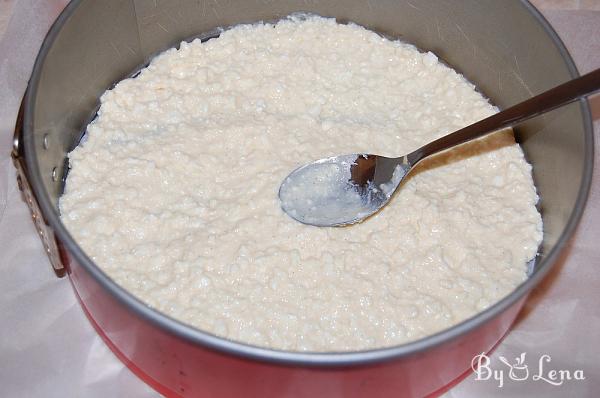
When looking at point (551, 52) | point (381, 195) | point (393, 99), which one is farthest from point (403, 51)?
point (381, 195)

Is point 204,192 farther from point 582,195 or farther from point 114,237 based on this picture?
point 582,195

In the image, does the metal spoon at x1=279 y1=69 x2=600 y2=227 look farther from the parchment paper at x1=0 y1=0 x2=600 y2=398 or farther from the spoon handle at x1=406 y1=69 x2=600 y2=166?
the parchment paper at x1=0 y1=0 x2=600 y2=398

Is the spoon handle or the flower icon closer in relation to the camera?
Result: the spoon handle

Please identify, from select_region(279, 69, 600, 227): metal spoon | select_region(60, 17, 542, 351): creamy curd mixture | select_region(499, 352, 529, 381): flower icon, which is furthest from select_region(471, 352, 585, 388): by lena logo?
select_region(279, 69, 600, 227): metal spoon

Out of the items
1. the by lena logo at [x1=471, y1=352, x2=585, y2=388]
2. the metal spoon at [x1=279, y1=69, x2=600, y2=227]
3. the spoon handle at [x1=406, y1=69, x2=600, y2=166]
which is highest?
the spoon handle at [x1=406, y1=69, x2=600, y2=166]

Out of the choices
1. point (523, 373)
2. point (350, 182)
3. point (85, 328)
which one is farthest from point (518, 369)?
point (85, 328)

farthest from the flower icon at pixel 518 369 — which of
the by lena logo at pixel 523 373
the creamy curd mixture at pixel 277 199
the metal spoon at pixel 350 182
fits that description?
the metal spoon at pixel 350 182
